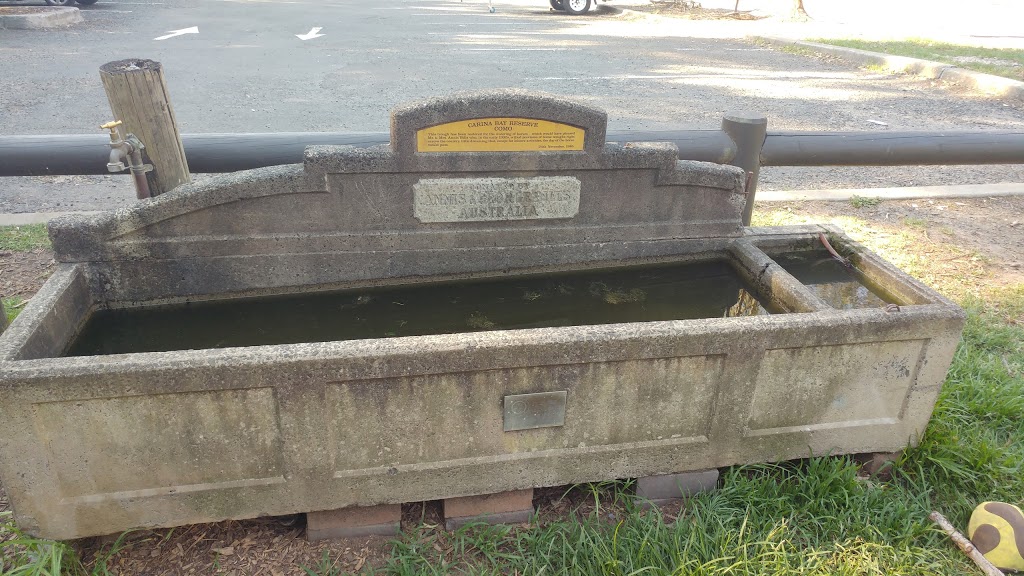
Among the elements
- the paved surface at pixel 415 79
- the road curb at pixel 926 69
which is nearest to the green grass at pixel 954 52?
the road curb at pixel 926 69

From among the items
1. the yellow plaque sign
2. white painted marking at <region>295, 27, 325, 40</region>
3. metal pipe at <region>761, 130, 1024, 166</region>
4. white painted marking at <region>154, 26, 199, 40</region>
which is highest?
the yellow plaque sign

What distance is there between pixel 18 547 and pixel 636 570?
7.17 feet

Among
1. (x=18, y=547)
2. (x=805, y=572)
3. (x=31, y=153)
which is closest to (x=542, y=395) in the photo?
(x=805, y=572)

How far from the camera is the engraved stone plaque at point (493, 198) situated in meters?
3.08

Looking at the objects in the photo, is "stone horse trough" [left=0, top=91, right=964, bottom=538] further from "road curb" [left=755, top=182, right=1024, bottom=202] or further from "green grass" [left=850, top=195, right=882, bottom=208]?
"green grass" [left=850, top=195, right=882, bottom=208]

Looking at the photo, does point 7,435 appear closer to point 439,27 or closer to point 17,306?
point 17,306

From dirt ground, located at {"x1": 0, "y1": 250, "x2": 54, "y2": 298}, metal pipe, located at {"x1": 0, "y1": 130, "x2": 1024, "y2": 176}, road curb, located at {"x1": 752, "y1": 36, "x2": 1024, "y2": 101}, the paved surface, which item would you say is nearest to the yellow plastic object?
metal pipe, located at {"x1": 0, "y1": 130, "x2": 1024, "y2": 176}

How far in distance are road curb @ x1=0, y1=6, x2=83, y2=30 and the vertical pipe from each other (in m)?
14.4

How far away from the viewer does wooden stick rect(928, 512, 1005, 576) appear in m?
2.43

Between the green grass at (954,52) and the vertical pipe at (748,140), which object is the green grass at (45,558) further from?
the green grass at (954,52)

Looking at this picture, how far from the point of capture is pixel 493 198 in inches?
124

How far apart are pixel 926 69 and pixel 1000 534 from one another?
11.0 metres

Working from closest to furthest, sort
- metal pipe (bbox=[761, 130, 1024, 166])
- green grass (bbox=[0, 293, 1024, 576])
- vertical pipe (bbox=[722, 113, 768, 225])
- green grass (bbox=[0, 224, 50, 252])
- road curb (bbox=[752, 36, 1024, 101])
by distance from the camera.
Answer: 1. green grass (bbox=[0, 293, 1024, 576])
2. vertical pipe (bbox=[722, 113, 768, 225])
3. metal pipe (bbox=[761, 130, 1024, 166])
4. green grass (bbox=[0, 224, 50, 252])
5. road curb (bbox=[752, 36, 1024, 101])

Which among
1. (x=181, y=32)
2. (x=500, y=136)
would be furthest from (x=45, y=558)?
(x=181, y=32)
